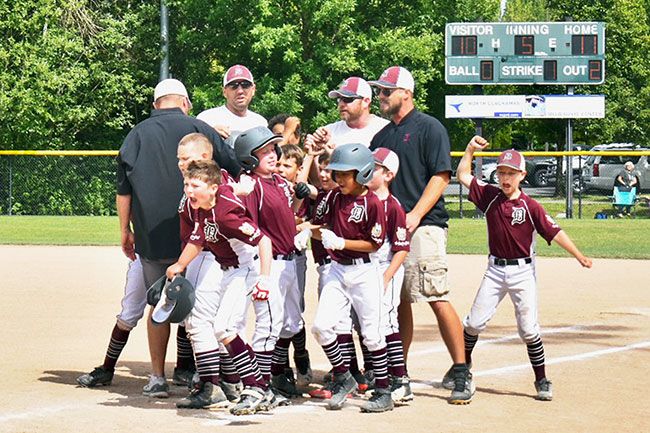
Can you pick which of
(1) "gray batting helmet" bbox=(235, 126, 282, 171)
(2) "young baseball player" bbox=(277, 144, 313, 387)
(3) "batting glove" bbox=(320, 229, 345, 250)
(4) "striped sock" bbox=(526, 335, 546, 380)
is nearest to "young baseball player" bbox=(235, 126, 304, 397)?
(1) "gray batting helmet" bbox=(235, 126, 282, 171)

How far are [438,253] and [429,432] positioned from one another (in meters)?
1.69

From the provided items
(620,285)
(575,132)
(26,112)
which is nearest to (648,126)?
(575,132)

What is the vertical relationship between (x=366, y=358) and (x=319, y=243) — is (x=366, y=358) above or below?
below

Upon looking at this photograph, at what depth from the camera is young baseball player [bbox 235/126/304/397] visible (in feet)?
26.6

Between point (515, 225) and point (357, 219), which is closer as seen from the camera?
point (357, 219)

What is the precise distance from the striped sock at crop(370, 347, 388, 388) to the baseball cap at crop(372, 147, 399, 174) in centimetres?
123

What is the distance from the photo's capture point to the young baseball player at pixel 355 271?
7.98 meters

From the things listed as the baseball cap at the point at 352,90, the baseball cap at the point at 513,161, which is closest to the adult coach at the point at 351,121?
the baseball cap at the point at 352,90

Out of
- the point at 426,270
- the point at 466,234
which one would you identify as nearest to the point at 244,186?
the point at 426,270

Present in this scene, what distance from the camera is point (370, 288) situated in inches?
317

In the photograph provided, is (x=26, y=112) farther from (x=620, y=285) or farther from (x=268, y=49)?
(x=620, y=285)

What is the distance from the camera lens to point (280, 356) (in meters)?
8.67

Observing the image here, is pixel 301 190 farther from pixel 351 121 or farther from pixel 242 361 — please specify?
pixel 242 361

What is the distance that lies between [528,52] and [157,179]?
2450 centimetres
